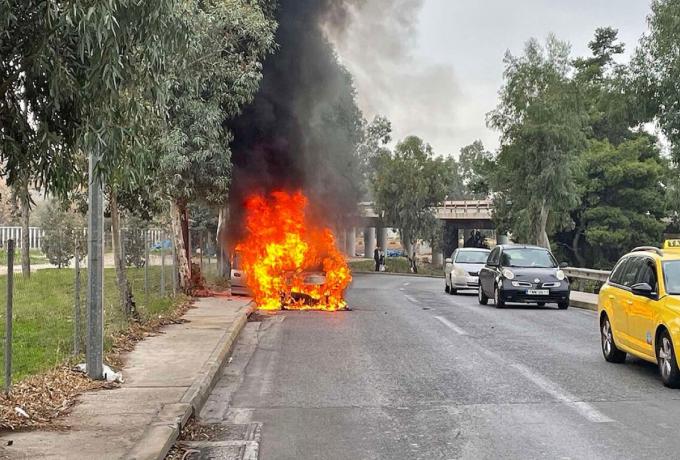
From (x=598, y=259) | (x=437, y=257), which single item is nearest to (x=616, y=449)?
(x=598, y=259)

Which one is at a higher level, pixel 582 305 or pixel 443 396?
pixel 582 305

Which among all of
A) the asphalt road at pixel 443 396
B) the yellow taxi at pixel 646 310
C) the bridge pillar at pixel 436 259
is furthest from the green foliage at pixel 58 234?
the bridge pillar at pixel 436 259

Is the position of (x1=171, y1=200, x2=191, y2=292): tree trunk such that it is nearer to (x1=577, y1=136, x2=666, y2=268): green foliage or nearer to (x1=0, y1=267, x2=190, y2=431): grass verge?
(x1=0, y1=267, x2=190, y2=431): grass verge

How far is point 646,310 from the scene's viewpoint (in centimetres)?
893

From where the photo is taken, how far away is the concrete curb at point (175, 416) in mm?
5719

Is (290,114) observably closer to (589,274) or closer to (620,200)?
(589,274)

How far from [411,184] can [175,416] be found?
152ft

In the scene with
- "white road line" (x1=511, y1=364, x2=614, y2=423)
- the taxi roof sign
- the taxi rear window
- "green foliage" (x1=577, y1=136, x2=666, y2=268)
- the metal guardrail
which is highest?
"green foliage" (x1=577, y1=136, x2=666, y2=268)

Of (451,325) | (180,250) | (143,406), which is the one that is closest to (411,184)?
(180,250)

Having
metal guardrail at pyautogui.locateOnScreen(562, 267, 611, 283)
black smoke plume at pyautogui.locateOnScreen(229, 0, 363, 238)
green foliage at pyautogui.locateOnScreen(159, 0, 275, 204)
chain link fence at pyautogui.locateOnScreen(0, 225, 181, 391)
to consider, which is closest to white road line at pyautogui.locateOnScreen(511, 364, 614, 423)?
chain link fence at pyautogui.locateOnScreen(0, 225, 181, 391)

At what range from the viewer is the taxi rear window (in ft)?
28.9

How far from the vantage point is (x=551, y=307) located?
20.0 metres

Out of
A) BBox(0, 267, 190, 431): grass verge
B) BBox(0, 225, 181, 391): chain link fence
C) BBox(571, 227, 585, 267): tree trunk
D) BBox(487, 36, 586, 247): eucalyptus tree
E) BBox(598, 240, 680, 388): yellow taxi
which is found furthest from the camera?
BBox(571, 227, 585, 267): tree trunk

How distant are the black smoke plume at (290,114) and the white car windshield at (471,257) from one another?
523 centimetres
